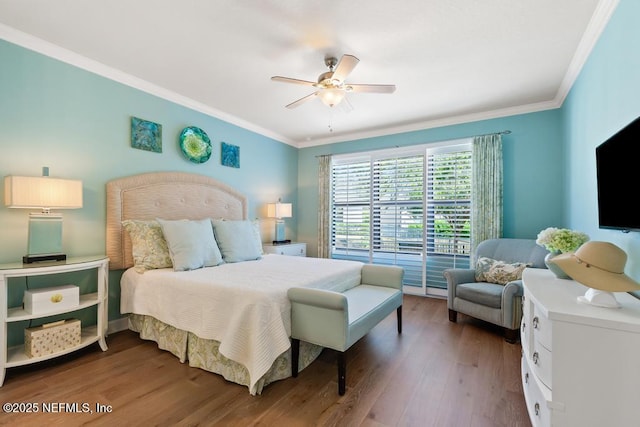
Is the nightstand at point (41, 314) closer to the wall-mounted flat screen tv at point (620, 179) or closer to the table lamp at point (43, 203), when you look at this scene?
the table lamp at point (43, 203)

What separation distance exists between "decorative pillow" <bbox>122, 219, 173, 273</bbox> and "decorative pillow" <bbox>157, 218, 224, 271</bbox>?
97 mm

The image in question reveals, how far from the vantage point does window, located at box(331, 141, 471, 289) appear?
423 cm

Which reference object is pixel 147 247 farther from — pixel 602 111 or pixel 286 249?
pixel 602 111

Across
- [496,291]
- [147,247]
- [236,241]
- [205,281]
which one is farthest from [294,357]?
[496,291]

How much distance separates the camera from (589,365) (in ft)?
4.09

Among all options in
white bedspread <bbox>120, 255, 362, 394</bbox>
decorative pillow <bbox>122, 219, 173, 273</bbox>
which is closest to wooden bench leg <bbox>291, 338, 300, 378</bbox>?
white bedspread <bbox>120, 255, 362, 394</bbox>

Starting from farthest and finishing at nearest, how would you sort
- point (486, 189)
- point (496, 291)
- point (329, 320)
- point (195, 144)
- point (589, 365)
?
point (486, 189)
point (195, 144)
point (496, 291)
point (329, 320)
point (589, 365)

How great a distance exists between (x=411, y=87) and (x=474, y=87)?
73 centimetres

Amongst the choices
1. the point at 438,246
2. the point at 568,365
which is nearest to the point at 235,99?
the point at 438,246

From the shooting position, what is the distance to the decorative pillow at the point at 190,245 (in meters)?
2.78

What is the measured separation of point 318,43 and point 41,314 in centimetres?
308

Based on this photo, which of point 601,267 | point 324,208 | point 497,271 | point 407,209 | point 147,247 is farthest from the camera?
point 324,208

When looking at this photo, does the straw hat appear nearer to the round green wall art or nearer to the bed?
the bed

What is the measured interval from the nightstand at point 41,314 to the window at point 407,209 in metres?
3.57
